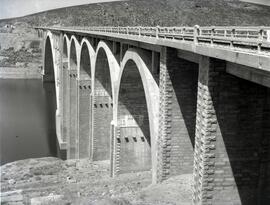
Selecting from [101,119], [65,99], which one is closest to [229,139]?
[101,119]

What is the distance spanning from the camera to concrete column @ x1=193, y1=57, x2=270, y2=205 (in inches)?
515

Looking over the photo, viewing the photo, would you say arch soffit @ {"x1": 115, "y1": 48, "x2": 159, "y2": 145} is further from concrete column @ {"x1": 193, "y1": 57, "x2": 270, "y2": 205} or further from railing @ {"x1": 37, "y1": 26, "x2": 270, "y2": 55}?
concrete column @ {"x1": 193, "y1": 57, "x2": 270, "y2": 205}

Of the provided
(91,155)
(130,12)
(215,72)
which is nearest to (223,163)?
(215,72)

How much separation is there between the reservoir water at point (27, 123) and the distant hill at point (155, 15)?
4887cm

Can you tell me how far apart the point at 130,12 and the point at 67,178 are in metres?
105

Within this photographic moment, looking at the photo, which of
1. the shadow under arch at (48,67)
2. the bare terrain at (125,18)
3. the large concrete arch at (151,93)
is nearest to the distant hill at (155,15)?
the bare terrain at (125,18)

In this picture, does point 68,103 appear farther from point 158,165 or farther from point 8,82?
point 8,82

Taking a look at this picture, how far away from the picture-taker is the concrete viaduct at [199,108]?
12.6 metres

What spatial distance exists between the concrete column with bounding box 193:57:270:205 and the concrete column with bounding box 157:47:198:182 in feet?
12.5

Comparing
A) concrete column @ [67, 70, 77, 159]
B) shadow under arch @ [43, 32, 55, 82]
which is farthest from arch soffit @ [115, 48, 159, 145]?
shadow under arch @ [43, 32, 55, 82]

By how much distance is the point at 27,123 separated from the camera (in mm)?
53969

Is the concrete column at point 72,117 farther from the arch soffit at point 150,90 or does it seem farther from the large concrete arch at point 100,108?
the arch soffit at point 150,90

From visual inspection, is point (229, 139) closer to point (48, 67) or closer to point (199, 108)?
point (199, 108)

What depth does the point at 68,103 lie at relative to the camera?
45.7 metres
